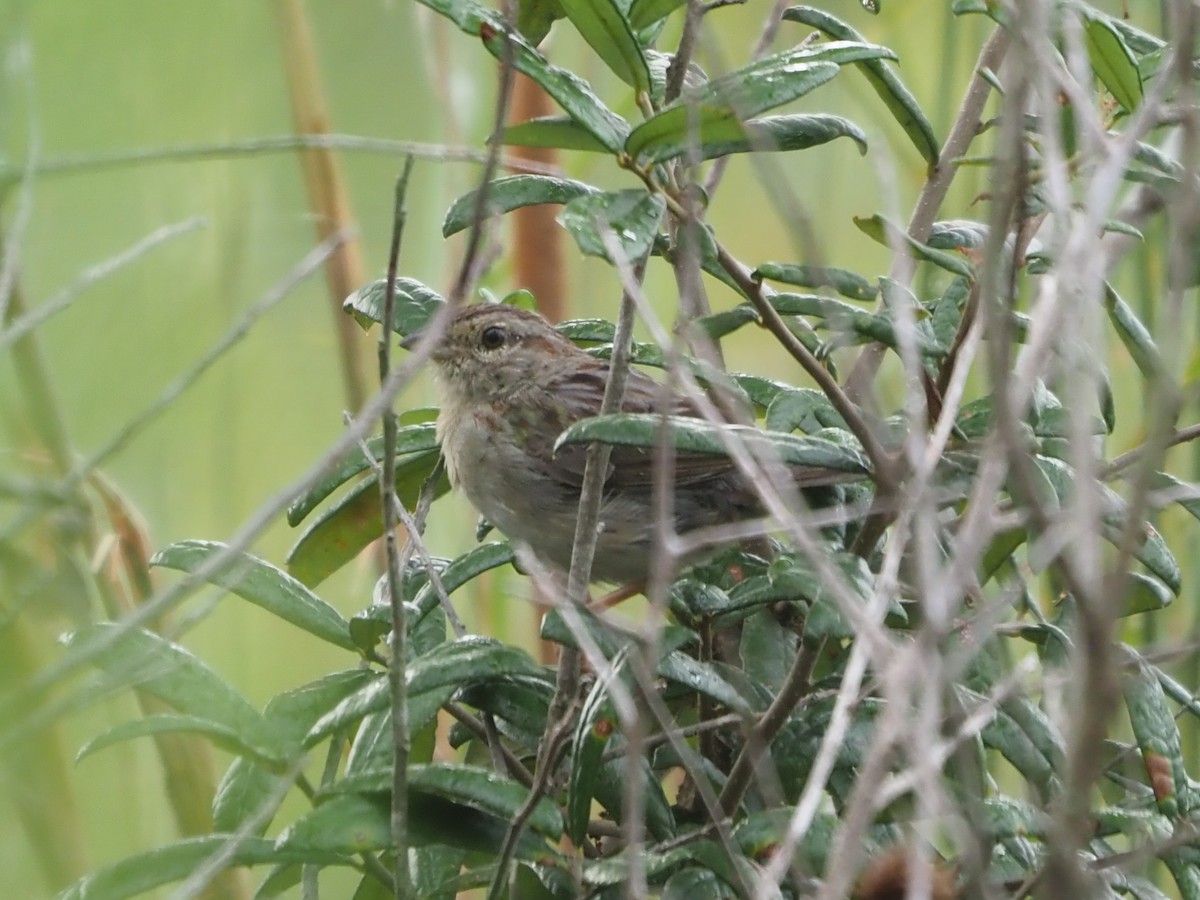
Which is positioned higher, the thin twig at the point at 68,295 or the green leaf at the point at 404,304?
the thin twig at the point at 68,295

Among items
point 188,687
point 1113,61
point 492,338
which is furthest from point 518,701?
point 492,338

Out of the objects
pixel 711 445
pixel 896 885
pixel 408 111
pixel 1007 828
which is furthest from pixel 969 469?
pixel 408 111

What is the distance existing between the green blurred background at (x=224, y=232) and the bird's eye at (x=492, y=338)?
0.33ft

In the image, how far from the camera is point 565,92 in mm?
1576

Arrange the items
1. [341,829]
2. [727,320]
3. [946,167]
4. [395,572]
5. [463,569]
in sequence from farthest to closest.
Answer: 1. [946,167]
2. [463,569]
3. [727,320]
4. [341,829]
5. [395,572]

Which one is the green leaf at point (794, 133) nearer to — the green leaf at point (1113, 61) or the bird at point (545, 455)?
the green leaf at point (1113, 61)

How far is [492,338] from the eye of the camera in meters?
3.05

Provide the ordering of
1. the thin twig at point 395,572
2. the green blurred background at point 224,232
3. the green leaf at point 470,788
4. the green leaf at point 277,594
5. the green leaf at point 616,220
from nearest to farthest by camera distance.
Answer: the thin twig at point 395,572 < the green leaf at point 616,220 < the green leaf at point 470,788 < the green leaf at point 277,594 < the green blurred background at point 224,232

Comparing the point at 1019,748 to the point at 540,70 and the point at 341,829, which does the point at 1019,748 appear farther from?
the point at 540,70

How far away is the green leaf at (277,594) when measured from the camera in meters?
1.77

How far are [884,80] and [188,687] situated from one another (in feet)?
4.00

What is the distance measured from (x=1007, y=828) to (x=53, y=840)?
1.35m

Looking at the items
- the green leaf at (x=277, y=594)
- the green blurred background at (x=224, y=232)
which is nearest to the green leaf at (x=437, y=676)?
the green leaf at (x=277, y=594)

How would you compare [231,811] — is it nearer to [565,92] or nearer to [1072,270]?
[565,92]
